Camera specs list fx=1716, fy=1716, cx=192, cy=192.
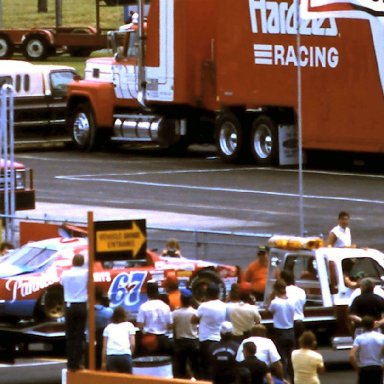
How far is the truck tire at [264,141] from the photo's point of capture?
3566 centimetres

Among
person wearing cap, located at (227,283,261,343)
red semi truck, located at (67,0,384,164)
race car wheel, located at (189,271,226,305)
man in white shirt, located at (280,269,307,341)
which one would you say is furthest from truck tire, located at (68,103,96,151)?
person wearing cap, located at (227,283,261,343)

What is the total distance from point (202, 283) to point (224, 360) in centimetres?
371

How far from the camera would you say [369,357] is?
1533 cm

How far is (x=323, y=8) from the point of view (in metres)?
29.4

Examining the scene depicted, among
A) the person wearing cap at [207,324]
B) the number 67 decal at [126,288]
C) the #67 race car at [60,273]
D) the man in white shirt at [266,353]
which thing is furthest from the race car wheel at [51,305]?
the man in white shirt at [266,353]

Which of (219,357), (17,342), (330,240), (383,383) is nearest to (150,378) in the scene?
(219,357)

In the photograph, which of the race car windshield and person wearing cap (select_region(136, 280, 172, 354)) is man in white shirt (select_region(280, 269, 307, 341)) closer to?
person wearing cap (select_region(136, 280, 172, 354))

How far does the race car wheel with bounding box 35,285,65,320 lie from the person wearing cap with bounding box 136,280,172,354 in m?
1.34

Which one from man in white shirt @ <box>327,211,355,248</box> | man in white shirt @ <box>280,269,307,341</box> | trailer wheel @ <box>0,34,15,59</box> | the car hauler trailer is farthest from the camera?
trailer wheel @ <box>0,34,15,59</box>

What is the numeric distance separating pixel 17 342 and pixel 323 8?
43.3 feet

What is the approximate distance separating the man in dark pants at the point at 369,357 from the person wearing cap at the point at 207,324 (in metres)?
1.77

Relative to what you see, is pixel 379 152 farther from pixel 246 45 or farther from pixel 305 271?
pixel 305 271

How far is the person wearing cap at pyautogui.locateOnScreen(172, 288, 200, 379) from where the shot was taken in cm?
1698

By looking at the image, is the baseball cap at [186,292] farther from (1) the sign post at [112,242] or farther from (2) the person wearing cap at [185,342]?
(1) the sign post at [112,242]
